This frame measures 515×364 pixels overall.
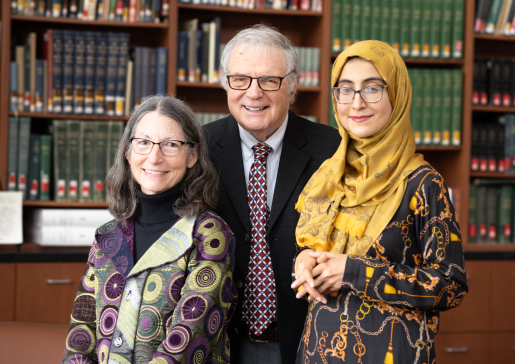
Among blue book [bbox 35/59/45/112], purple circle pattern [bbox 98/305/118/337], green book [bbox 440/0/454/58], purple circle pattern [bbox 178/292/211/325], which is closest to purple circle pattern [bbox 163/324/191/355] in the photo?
purple circle pattern [bbox 178/292/211/325]

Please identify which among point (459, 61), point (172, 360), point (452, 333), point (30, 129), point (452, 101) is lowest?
point (452, 333)

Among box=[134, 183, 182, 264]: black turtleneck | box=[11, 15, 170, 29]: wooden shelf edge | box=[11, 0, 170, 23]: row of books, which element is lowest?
box=[134, 183, 182, 264]: black turtleneck

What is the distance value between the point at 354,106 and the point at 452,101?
6.99 feet

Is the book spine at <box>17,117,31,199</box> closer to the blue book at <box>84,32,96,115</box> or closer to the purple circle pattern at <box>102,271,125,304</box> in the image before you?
the blue book at <box>84,32,96,115</box>

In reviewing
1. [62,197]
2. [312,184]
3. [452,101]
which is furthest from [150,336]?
[452,101]

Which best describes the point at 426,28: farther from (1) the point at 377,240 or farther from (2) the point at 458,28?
(1) the point at 377,240

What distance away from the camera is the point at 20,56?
2.89 meters

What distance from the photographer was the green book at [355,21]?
10.3ft

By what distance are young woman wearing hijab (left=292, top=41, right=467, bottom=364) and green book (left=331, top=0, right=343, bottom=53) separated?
1.80 m

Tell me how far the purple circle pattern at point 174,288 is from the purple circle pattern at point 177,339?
7 cm

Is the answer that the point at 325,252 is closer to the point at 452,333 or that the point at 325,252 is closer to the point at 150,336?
the point at 150,336

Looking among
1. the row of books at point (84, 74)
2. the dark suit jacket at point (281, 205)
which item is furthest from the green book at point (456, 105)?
the row of books at point (84, 74)

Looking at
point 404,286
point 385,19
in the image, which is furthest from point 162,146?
point 385,19

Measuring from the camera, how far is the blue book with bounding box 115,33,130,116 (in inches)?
117
